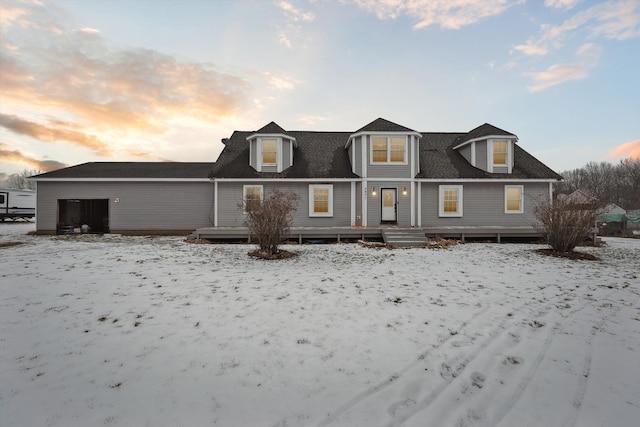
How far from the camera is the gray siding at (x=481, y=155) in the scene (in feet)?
48.4

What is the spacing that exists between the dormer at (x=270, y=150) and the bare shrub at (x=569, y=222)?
40.0 feet

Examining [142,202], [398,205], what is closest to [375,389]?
[398,205]

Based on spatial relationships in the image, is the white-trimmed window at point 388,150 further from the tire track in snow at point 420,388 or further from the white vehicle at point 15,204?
the white vehicle at point 15,204

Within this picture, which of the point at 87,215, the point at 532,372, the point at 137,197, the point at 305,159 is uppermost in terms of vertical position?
the point at 305,159

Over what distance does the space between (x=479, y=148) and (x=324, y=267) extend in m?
13.2

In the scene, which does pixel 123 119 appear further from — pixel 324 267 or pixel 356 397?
pixel 356 397

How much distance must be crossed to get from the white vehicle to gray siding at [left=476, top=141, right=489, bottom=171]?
42.6 metres

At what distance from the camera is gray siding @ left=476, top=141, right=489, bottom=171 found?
1475 cm

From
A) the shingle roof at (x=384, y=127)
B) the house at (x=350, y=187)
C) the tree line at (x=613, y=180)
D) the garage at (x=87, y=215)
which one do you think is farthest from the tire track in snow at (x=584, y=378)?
the tree line at (x=613, y=180)

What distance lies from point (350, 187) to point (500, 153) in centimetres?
894

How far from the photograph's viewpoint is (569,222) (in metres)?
9.12

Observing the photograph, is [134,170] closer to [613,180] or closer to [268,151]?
[268,151]

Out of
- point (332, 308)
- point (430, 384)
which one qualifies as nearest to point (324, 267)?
point (332, 308)

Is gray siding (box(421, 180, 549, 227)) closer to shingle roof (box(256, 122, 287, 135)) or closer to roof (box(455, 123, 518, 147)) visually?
roof (box(455, 123, 518, 147))
